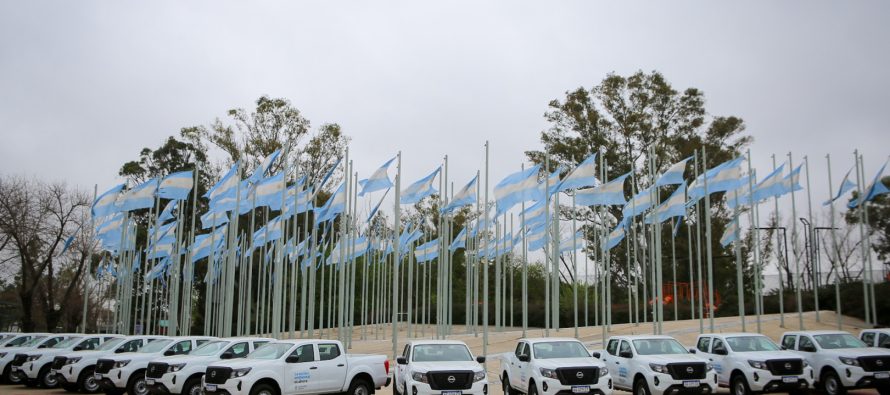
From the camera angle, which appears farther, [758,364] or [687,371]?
[758,364]

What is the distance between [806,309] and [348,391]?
32.5m

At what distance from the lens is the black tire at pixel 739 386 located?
52.2 ft

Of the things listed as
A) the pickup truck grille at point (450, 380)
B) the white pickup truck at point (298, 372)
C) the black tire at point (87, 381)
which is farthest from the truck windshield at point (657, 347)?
the black tire at point (87, 381)

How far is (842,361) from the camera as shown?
1625 centimetres

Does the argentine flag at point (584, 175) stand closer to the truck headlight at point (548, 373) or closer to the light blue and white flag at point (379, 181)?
the light blue and white flag at point (379, 181)

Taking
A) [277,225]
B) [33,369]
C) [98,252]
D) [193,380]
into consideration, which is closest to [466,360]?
[193,380]

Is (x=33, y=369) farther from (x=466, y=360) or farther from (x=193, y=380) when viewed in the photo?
(x=466, y=360)

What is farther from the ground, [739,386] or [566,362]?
[566,362]

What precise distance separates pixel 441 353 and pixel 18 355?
15154 mm

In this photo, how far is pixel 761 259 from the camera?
52.8 m

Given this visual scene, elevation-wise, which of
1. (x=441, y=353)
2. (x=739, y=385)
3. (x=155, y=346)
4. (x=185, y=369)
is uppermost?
(x=441, y=353)

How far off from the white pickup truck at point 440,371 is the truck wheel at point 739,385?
5.96m

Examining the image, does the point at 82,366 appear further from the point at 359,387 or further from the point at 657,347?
the point at 657,347

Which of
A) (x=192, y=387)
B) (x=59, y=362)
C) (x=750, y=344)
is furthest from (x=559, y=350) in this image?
(x=59, y=362)
